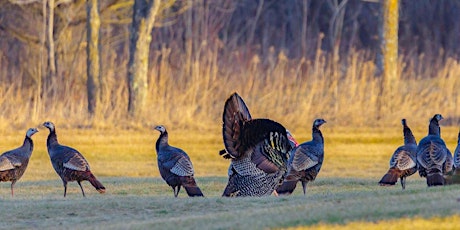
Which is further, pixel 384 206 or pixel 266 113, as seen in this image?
pixel 266 113

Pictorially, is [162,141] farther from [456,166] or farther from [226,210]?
[456,166]

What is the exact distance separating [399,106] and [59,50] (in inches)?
386

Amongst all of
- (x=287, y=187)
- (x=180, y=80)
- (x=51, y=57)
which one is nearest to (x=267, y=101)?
(x=180, y=80)

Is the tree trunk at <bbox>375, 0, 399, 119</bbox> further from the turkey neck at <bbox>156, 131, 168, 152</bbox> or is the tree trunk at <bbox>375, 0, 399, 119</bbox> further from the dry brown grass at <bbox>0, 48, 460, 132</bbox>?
the turkey neck at <bbox>156, 131, 168, 152</bbox>

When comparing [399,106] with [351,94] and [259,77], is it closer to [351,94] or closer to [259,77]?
[351,94]

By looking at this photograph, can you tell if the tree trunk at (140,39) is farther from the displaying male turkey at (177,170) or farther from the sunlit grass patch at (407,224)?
the sunlit grass patch at (407,224)

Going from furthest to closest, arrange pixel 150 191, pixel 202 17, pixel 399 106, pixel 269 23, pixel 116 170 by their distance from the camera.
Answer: pixel 269 23 < pixel 202 17 < pixel 399 106 < pixel 116 170 < pixel 150 191

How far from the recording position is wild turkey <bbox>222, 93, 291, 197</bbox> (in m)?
13.6

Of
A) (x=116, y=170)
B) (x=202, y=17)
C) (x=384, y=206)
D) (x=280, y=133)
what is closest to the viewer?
(x=384, y=206)

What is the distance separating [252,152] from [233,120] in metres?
0.56

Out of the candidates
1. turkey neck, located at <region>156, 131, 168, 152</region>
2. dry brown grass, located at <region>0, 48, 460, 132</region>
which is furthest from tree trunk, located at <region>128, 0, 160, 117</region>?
turkey neck, located at <region>156, 131, 168, 152</region>

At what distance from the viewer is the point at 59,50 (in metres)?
31.6

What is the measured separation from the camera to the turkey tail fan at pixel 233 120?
1387 centimetres

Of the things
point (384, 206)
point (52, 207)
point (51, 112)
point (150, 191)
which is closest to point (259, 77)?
point (51, 112)
